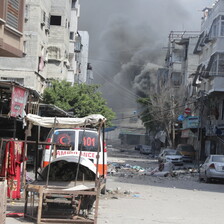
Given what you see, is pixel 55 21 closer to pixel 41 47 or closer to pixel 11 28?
pixel 41 47

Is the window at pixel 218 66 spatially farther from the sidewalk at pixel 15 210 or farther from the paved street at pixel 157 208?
the sidewalk at pixel 15 210

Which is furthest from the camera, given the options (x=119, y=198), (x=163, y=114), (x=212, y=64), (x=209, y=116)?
(x=163, y=114)

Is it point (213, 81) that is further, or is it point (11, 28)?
point (213, 81)

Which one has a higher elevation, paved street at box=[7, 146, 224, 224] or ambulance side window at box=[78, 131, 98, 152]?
ambulance side window at box=[78, 131, 98, 152]

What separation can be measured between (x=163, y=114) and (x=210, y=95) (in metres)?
16.7

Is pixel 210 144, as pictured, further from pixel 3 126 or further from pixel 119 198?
pixel 119 198

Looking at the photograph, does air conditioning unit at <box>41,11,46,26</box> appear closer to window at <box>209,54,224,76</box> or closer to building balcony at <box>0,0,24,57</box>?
window at <box>209,54,224,76</box>

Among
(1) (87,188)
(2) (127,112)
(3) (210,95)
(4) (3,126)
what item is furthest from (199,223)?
(2) (127,112)

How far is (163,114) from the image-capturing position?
66938 mm

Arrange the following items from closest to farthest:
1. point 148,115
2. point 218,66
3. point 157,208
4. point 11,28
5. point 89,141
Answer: point 157,208, point 11,28, point 89,141, point 218,66, point 148,115

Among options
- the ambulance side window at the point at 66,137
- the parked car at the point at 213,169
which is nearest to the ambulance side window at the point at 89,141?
the ambulance side window at the point at 66,137

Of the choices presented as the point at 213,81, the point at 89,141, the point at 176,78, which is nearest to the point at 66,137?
the point at 89,141

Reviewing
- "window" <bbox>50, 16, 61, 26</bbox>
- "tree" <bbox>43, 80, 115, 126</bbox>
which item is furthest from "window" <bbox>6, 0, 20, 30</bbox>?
"window" <bbox>50, 16, 61, 26</bbox>

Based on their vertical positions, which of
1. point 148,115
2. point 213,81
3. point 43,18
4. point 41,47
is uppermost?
point 43,18
